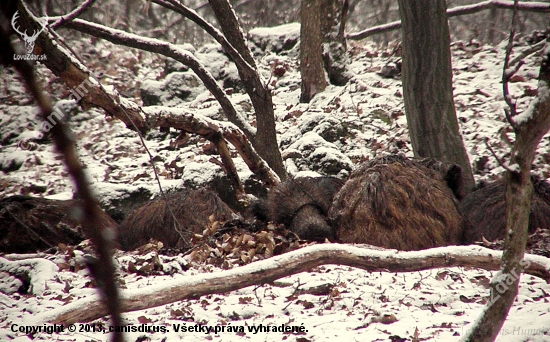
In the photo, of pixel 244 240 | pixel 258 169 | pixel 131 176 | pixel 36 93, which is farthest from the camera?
pixel 131 176

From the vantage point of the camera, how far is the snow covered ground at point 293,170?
8.24 ft

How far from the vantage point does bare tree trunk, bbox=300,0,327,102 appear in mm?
9289

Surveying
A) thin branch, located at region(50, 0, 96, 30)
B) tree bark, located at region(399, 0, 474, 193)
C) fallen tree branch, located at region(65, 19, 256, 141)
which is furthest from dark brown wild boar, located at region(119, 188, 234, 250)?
tree bark, located at region(399, 0, 474, 193)

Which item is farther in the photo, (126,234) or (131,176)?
(131,176)

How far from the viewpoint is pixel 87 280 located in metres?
3.62

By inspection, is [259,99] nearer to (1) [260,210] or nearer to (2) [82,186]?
(1) [260,210]

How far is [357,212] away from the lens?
4.20 m

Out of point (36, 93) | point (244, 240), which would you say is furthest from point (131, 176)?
point (36, 93)

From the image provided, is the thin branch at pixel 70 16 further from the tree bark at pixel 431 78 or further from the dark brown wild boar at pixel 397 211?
the tree bark at pixel 431 78

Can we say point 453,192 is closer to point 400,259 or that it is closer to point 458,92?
point 400,259

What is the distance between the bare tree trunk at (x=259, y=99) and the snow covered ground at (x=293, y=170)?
0.55m

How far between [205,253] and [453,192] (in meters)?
2.60

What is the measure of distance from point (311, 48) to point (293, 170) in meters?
3.29

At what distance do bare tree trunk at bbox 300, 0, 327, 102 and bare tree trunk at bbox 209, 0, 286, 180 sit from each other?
2.70 metres
